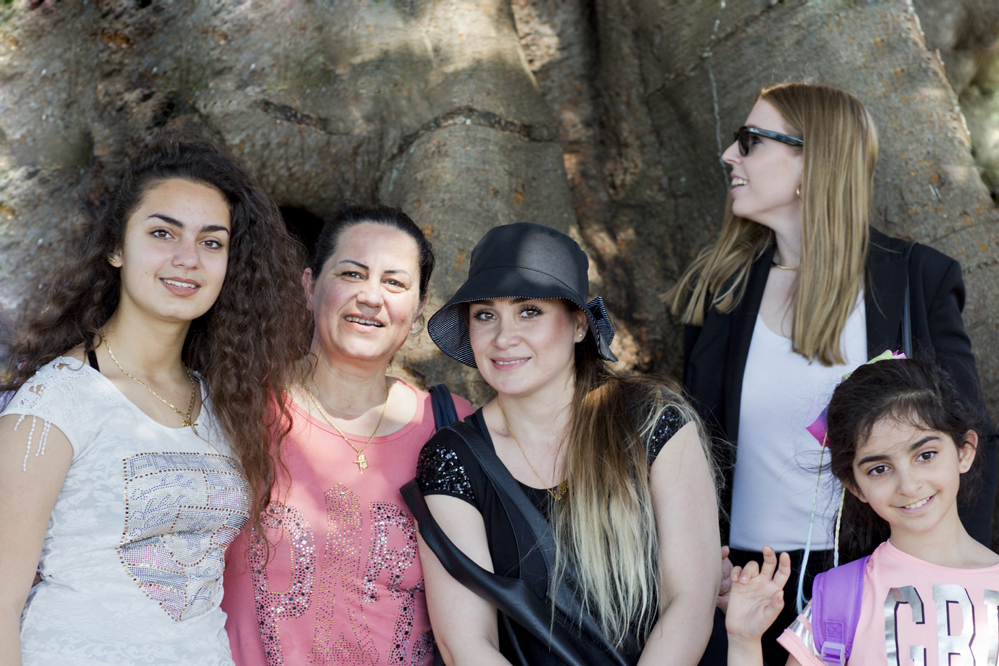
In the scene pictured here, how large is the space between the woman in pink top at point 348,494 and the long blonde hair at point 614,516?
568 mm

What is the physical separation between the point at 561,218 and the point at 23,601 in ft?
9.56

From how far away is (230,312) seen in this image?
2.69m

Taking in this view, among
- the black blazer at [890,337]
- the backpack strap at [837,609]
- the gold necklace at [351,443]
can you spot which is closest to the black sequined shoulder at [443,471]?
the gold necklace at [351,443]

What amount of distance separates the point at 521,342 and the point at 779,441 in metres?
0.99

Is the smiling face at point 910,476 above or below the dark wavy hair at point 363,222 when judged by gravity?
below

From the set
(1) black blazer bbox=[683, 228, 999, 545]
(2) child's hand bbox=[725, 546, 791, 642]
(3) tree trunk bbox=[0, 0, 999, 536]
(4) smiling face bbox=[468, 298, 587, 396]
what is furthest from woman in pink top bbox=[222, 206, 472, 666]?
(2) child's hand bbox=[725, 546, 791, 642]

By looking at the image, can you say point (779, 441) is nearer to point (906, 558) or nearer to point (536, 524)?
point (906, 558)

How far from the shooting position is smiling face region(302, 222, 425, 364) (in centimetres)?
285

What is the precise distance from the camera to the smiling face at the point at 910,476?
6.98 feet

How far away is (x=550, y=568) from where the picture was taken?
2.38m

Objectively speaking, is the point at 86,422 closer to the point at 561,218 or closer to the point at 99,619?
the point at 99,619

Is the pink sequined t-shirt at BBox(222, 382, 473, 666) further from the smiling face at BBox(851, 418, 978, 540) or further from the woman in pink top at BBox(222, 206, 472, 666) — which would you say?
the smiling face at BBox(851, 418, 978, 540)

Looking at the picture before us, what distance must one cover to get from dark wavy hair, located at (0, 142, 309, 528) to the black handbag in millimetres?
637

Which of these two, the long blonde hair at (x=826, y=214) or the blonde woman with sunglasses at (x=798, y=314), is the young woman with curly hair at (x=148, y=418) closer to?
the blonde woman with sunglasses at (x=798, y=314)
